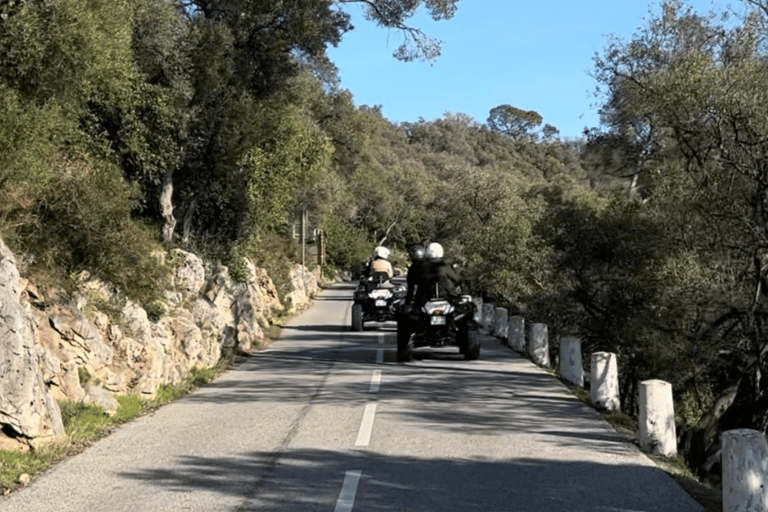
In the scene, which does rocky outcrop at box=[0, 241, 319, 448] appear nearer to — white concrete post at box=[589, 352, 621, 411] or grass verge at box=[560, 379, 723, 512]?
grass verge at box=[560, 379, 723, 512]

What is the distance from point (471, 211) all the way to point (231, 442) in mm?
32009

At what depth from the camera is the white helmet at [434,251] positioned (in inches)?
670

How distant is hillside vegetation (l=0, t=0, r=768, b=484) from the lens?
43.4 feet

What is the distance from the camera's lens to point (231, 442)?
909cm

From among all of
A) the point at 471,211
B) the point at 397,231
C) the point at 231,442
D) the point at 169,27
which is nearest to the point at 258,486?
the point at 231,442

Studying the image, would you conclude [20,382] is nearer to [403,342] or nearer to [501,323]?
[403,342]

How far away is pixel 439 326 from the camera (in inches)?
652

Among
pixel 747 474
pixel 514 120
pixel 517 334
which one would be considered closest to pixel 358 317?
pixel 517 334

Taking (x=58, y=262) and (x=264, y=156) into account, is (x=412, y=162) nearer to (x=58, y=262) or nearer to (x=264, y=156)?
(x=264, y=156)

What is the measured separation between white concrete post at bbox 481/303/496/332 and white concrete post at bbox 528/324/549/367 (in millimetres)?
7690

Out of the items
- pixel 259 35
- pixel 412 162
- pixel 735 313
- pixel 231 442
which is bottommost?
pixel 231 442

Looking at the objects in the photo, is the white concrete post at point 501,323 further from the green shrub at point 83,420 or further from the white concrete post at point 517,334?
the green shrub at point 83,420

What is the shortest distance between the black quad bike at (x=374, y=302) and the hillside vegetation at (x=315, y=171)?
12.0ft

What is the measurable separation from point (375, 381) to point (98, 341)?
447cm
